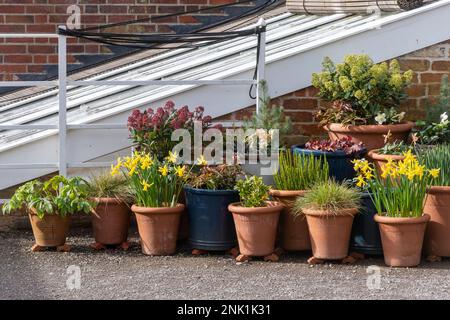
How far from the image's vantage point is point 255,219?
643 centimetres

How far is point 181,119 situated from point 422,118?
1.80 meters

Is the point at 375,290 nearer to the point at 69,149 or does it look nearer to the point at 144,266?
the point at 144,266

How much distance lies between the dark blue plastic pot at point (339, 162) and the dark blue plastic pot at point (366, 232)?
393mm

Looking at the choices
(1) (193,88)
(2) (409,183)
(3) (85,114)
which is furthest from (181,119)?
(2) (409,183)

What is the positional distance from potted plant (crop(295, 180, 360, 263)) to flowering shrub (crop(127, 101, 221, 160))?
1.01 meters

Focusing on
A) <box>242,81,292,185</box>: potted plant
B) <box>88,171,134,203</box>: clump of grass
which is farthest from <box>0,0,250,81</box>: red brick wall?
<box>88,171,134,203</box>: clump of grass

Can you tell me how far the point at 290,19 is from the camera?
9188mm

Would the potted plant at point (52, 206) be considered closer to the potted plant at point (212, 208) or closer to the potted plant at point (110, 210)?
the potted plant at point (110, 210)

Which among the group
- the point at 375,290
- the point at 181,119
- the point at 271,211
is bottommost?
the point at 375,290

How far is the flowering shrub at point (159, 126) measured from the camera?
6856 mm

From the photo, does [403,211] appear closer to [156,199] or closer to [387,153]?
[387,153]

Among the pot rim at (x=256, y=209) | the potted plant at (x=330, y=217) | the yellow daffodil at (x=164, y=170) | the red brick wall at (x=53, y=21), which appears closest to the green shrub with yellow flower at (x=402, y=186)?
the potted plant at (x=330, y=217)

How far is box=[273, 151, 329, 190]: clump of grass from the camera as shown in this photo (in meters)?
6.62

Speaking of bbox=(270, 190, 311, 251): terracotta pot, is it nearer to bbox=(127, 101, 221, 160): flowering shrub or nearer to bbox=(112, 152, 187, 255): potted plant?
bbox=(112, 152, 187, 255): potted plant
